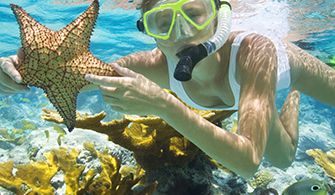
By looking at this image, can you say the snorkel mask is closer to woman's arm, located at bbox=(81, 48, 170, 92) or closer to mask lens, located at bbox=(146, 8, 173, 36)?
mask lens, located at bbox=(146, 8, 173, 36)

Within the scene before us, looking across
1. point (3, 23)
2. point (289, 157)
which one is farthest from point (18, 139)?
point (289, 157)

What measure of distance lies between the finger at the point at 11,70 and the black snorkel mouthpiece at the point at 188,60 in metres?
1.22

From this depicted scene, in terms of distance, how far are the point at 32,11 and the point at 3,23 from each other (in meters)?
2.90

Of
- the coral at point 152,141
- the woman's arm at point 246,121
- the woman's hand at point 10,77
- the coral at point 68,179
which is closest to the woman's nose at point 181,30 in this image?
the woman's arm at point 246,121

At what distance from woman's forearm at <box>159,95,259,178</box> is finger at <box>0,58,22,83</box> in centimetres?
115

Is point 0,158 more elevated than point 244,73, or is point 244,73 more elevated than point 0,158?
point 244,73

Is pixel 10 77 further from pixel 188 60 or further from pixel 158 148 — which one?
pixel 158 148

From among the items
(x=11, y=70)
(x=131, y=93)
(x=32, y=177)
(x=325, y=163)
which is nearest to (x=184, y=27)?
(x=131, y=93)

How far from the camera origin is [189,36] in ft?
Answer: 10.4

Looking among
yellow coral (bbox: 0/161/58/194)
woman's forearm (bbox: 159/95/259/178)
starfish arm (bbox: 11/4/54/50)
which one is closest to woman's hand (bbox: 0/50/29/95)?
starfish arm (bbox: 11/4/54/50)

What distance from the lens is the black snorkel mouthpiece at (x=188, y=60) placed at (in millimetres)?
2607

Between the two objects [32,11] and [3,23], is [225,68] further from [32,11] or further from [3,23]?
[3,23]

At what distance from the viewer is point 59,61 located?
2455 millimetres

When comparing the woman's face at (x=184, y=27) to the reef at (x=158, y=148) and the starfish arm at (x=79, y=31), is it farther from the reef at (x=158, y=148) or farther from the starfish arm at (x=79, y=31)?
the reef at (x=158, y=148)
